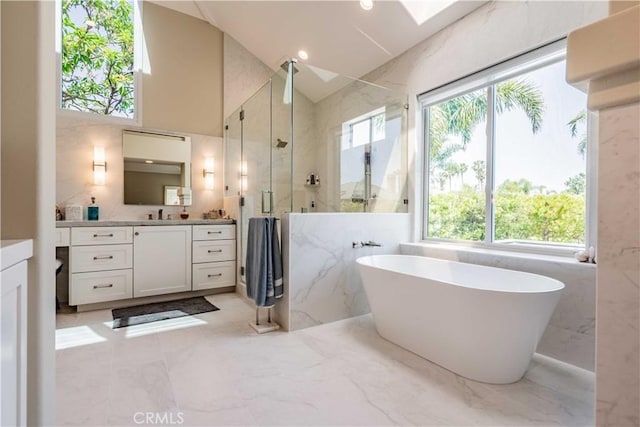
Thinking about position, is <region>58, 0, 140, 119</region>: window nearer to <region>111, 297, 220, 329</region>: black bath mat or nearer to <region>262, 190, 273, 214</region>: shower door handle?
<region>262, 190, 273, 214</region>: shower door handle

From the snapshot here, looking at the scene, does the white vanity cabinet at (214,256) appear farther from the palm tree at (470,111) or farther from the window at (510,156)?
the palm tree at (470,111)

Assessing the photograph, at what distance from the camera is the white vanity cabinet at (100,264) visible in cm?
290

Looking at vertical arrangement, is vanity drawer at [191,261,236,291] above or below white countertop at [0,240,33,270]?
below

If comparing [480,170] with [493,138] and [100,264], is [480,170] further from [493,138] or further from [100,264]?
[100,264]

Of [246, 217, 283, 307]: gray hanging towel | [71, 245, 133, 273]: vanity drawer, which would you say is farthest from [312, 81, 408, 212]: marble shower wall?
[71, 245, 133, 273]: vanity drawer

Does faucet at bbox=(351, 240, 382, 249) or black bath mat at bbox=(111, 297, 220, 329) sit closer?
black bath mat at bbox=(111, 297, 220, 329)

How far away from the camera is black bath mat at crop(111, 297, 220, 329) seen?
2764 millimetres

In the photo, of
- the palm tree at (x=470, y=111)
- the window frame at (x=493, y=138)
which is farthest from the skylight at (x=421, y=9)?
the palm tree at (x=470, y=111)

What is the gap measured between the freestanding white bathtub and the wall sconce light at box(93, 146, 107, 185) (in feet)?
10.2

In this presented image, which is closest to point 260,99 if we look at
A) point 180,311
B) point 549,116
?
point 180,311

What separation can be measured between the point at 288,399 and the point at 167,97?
3741 millimetres

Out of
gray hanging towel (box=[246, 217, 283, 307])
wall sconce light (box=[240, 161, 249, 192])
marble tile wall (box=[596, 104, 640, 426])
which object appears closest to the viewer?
marble tile wall (box=[596, 104, 640, 426])

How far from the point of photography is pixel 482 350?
1756mm
